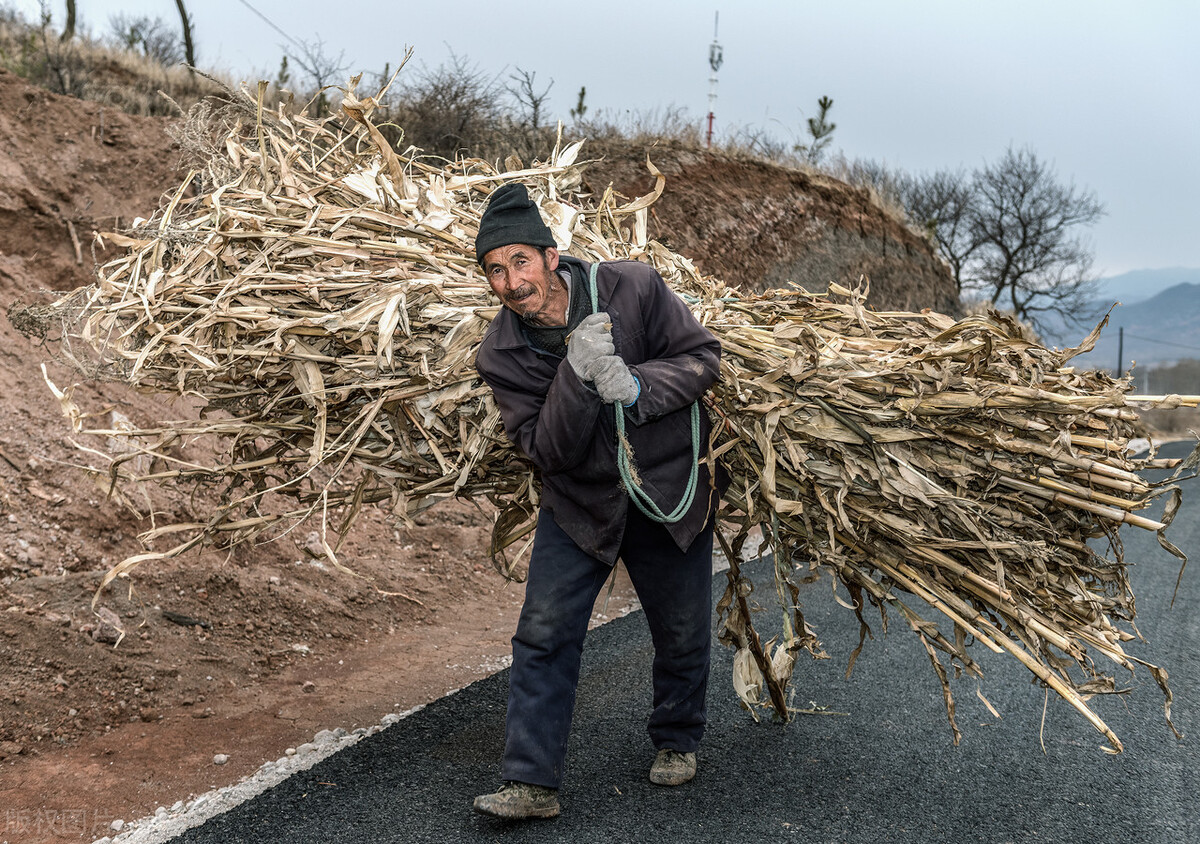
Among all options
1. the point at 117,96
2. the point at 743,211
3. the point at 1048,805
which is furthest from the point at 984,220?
the point at 1048,805

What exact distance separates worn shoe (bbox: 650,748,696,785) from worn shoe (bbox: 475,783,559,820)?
17.7 inches

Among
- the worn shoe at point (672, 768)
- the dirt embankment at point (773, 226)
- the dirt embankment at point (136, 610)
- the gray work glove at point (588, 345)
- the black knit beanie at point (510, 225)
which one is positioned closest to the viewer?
the gray work glove at point (588, 345)

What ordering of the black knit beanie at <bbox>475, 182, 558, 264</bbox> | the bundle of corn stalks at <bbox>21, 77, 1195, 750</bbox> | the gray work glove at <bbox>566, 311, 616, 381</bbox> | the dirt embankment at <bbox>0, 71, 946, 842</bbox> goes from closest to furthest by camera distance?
the gray work glove at <bbox>566, 311, 616, 381</bbox> → the black knit beanie at <bbox>475, 182, 558, 264</bbox> → the bundle of corn stalks at <bbox>21, 77, 1195, 750</bbox> → the dirt embankment at <bbox>0, 71, 946, 842</bbox>

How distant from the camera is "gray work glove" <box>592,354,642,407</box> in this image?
2.78m

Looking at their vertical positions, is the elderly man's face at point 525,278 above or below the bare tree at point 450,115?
below

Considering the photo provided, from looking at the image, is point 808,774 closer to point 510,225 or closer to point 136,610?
point 510,225

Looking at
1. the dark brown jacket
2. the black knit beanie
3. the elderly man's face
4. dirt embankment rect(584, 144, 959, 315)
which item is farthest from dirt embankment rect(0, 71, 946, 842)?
dirt embankment rect(584, 144, 959, 315)

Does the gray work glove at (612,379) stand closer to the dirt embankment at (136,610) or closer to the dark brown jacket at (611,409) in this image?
the dark brown jacket at (611,409)

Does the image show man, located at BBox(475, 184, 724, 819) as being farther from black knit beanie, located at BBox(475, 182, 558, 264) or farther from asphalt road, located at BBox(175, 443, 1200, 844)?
asphalt road, located at BBox(175, 443, 1200, 844)

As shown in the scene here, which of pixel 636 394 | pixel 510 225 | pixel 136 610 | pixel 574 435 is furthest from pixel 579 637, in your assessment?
pixel 136 610

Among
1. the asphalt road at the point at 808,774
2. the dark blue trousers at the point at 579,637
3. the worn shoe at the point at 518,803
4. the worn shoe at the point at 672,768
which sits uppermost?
the dark blue trousers at the point at 579,637

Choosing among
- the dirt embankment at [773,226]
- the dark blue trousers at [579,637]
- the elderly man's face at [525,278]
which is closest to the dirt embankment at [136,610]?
the dark blue trousers at [579,637]

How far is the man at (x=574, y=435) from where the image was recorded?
2.87m

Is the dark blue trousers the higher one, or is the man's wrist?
the man's wrist
